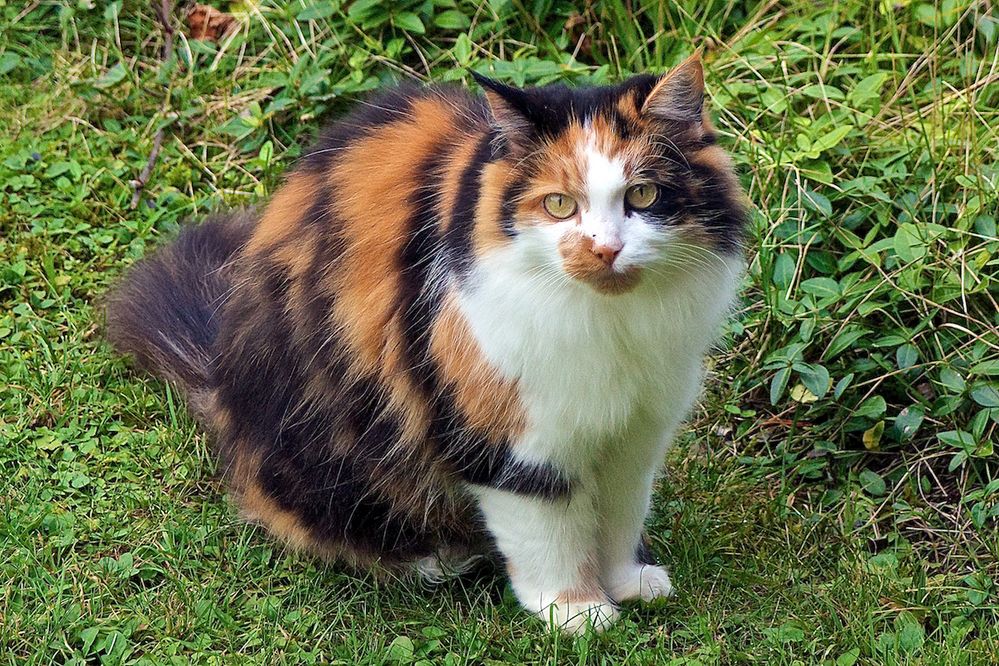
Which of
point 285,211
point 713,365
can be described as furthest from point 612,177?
point 713,365

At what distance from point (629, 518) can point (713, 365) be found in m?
0.84

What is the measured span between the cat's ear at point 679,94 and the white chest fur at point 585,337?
299 millimetres

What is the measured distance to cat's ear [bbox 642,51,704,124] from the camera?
2.31 m

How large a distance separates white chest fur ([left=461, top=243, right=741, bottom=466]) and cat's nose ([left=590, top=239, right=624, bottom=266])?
0.10m

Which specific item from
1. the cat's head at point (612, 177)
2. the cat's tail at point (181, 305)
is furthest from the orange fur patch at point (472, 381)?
the cat's tail at point (181, 305)

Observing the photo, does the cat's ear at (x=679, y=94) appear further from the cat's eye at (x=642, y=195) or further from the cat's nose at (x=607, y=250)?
the cat's nose at (x=607, y=250)

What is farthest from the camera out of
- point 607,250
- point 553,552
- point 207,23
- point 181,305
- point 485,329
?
point 207,23

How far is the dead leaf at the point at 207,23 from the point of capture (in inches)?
181

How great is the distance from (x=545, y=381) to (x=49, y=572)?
134cm

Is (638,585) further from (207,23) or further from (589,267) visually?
(207,23)

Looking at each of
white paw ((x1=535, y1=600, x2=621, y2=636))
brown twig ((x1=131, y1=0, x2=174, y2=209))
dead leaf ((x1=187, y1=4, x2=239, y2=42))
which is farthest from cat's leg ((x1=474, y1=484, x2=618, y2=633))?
dead leaf ((x1=187, y1=4, x2=239, y2=42))

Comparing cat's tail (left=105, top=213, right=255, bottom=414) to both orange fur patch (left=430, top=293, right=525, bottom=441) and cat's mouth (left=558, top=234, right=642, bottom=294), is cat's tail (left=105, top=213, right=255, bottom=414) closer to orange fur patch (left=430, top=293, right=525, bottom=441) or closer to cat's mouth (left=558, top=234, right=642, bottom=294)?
orange fur patch (left=430, top=293, right=525, bottom=441)

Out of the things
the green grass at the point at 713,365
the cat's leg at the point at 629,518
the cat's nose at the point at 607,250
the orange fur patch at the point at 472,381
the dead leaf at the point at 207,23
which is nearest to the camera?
the cat's nose at the point at 607,250

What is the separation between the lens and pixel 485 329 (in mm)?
2471
